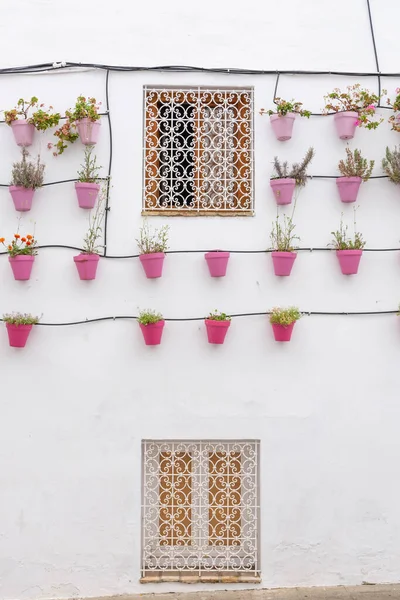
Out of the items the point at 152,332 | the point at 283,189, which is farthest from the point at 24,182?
the point at 283,189

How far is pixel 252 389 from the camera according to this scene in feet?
17.0

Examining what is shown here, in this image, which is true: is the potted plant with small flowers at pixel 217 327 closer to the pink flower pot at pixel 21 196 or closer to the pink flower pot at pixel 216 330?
the pink flower pot at pixel 216 330

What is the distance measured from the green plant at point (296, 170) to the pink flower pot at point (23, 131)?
71.8 inches

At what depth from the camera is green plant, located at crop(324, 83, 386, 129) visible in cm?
515

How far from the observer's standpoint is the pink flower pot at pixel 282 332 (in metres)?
5.05

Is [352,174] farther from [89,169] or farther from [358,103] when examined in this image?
[89,169]

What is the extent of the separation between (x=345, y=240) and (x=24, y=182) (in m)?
2.41

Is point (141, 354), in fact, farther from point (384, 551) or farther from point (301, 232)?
point (384, 551)

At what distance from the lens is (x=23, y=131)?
506cm

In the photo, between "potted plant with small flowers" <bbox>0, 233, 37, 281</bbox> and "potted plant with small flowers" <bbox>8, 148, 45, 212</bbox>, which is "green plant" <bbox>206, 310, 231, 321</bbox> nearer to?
"potted plant with small flowers" <bbox>0, 233, 37, 281</bbox>

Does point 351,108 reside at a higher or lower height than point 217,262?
higher

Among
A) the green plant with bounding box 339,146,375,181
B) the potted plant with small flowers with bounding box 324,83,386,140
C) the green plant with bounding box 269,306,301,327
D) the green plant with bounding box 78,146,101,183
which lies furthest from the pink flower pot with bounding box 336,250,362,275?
the green plant with bounding box 78,146,101,183

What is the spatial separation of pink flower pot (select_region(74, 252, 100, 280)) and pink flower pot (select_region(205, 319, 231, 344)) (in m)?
0.91

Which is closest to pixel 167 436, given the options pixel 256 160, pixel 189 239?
pixel 189 239
